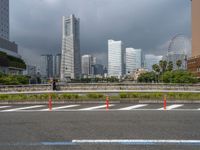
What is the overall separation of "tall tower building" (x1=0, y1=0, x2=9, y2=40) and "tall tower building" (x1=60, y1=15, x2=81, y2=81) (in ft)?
98.8

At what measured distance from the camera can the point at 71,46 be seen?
16938cm

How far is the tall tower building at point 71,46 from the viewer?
160m

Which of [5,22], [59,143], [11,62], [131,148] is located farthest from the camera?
[5,22]

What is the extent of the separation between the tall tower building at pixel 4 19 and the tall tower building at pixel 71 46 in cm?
3011

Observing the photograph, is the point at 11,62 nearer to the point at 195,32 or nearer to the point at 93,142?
the point at 195,32

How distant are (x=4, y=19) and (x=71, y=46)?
3668 centimetres

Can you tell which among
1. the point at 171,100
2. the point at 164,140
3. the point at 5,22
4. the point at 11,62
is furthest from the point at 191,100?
the point at 5,22

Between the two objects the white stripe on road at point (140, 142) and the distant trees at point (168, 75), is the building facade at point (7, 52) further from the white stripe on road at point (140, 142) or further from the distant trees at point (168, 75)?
the white stripe on road at point (140, 142)

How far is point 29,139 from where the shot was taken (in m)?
8.93

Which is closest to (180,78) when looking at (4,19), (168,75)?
(168,75)

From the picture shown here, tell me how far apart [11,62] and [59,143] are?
132m

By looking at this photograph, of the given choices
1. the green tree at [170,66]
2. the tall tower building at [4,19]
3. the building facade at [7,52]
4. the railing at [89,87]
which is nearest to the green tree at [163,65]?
the green tree at [170,66]

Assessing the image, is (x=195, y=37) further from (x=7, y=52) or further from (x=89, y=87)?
(x=89, y=87)

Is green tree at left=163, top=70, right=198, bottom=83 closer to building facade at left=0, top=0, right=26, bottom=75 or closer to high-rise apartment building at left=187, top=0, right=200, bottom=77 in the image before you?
high-rise apartment building at left=187, top=0, right=200, bottom=77
